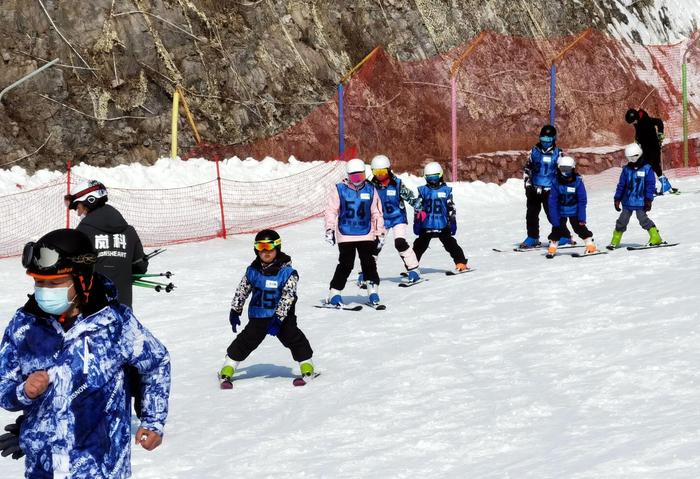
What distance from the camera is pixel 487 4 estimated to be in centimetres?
3198

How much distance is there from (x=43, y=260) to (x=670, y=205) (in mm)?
16879

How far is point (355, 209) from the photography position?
39.5 ft

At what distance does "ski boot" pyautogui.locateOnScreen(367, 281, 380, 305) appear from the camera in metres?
12.3

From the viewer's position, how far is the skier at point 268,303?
344 inches

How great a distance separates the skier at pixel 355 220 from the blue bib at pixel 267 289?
3.11 meters

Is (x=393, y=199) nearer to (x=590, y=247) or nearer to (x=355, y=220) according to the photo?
(x=355, y=220)

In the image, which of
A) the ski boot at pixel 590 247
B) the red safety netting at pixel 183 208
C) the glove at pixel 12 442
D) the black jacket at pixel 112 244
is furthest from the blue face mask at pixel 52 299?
the red safety netting at pixel 183 208

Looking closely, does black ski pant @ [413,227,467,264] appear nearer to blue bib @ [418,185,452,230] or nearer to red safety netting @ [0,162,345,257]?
blue bib @ [418,185,452,230]

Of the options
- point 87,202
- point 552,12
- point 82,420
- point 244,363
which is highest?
point 552,12

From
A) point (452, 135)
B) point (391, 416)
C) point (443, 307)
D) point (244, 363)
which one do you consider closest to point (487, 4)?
point (452, 135)

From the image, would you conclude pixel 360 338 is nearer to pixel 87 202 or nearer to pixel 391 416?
pixel 391 416

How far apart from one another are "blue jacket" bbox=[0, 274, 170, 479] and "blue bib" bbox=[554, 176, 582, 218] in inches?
448

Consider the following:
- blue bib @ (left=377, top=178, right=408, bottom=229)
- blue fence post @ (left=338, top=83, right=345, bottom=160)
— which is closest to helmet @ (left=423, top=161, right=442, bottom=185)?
blue bib @ (left=377, top=178, right=408, bottom=229)

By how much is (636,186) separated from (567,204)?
0.93 meters
